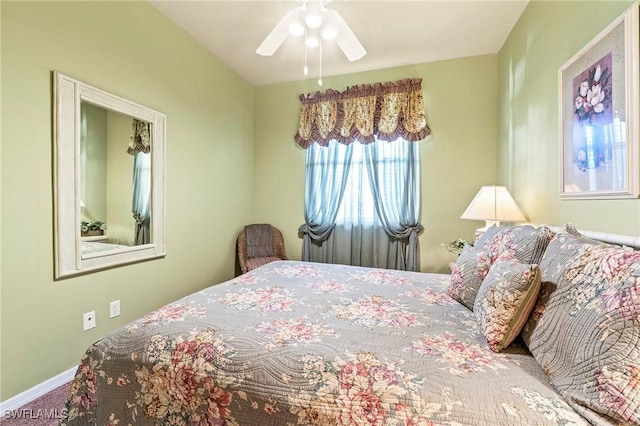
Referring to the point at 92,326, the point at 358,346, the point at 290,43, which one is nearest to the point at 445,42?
the point at 290,43

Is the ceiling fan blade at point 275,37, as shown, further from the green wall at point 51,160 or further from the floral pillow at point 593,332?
the floral pillow at point 593,332

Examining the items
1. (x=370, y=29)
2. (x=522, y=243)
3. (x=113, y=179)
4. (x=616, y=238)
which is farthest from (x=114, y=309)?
(x=370, y=29)

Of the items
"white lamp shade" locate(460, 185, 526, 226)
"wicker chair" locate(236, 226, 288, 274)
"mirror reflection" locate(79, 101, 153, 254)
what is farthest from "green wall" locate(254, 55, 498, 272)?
"mirror reflection" locate(79, 101, 153, 254)

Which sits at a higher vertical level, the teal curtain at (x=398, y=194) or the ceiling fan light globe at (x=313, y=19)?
the ceiling fan light globe at (x=313, y=19)

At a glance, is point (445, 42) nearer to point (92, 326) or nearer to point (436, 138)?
point (436, 138)

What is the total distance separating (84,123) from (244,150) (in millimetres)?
1838

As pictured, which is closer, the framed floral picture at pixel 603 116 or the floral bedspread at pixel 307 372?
the floral bedspread at pixel 307 372

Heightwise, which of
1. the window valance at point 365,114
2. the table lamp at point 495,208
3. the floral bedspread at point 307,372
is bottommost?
the floral bedspread at point 307,372

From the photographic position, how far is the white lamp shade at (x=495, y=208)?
7.40 feet

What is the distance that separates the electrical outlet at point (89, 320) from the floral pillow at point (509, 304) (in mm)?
2356

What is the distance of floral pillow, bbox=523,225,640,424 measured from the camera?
686 mm

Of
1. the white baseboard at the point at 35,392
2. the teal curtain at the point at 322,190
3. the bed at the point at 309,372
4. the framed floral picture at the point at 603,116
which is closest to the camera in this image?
the bed at the point at 309,372

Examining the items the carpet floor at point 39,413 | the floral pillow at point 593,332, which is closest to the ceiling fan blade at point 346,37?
the floral pillow at point 593,332

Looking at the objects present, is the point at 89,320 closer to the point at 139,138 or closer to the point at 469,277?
the point at 139,138
